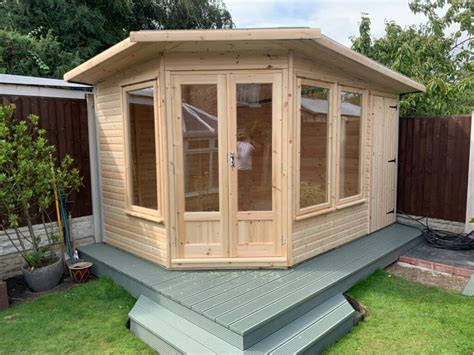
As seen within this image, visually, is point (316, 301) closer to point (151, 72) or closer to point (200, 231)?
point (200, 231)

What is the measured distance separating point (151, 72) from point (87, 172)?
1906 mm

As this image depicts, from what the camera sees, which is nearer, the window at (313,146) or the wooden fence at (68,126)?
the window at (313,146)

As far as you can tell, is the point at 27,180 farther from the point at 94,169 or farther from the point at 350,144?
the point at 350,144

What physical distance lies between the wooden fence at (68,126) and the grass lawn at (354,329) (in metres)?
1.35

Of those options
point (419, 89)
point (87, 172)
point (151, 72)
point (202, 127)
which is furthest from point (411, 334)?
point (87, 172)

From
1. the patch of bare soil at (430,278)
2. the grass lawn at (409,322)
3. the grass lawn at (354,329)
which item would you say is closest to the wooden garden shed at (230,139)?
the grass lawn at (354,329)

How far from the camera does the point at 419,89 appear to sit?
204 inches

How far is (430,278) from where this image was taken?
3984mm

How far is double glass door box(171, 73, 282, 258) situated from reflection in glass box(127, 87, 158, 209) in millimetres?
409

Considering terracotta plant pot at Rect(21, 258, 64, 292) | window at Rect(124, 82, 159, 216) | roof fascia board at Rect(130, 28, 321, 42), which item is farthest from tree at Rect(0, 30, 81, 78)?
roof fascia board at Rect(130, 28, 321, 42)

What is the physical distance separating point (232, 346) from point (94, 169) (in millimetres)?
3210

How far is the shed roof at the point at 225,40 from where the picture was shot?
9.67 ft

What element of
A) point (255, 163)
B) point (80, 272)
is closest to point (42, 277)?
point (80, 272)

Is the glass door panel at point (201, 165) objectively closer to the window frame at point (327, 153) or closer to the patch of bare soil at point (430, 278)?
the window frame at point (327, 153)
